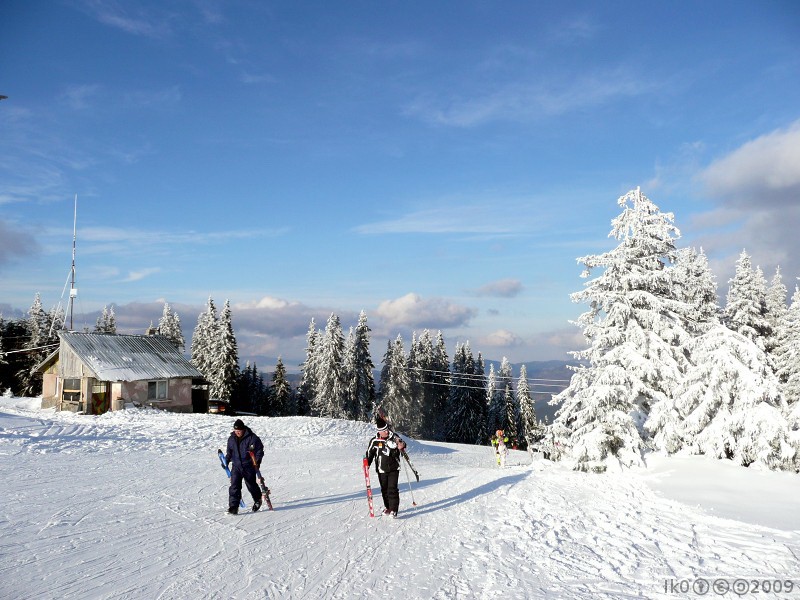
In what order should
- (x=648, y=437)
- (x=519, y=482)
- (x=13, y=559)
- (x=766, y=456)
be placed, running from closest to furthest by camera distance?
(x=13, y=559) < (x=766, y=456) < (x=519, y=482) < (x=648, y=437)

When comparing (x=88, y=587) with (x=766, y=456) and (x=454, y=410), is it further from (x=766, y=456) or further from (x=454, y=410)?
(x=454, y=410)

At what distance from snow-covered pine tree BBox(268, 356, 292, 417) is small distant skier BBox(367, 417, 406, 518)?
5791cm

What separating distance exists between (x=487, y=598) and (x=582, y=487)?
914 cm

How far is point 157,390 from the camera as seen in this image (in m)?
34.4

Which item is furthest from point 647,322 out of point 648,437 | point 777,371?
point 777,371

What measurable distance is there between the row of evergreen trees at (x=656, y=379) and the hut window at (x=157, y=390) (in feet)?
89.5

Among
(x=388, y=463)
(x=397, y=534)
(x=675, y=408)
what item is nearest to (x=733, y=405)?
(x=675, y=408)

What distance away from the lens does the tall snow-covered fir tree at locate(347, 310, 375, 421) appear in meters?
55.8

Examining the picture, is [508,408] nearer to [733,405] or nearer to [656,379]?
[656,379]

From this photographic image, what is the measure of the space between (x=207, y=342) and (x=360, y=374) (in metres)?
19.9

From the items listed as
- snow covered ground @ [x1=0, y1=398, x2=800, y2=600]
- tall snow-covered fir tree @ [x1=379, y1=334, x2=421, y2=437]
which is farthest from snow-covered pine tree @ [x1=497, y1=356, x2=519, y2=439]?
snow covered ground @ [x1=0, y1=398, x2=800, y2=600]

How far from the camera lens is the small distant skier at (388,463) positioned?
999 cm

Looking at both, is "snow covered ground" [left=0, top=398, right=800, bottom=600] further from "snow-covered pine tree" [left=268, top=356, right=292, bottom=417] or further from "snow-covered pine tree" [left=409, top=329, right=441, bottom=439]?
"snow-covered pine tree" [left=268, top=356, right=292, bottom=417]

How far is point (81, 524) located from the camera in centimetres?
877
